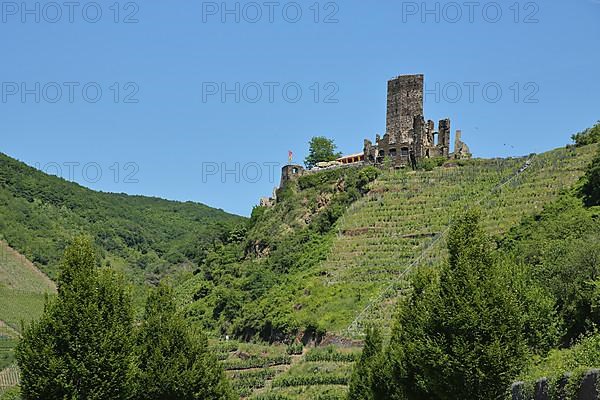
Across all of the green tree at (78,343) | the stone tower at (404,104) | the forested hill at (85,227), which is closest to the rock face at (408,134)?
the stone tower at (404,104)

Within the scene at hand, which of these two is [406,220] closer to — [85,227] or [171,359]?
[171,359]

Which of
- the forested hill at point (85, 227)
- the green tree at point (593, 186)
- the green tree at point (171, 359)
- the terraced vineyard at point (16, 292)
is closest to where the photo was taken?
the green tree at point (171, 359)

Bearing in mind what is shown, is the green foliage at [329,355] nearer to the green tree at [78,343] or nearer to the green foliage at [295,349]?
the green foliage at [295,349]

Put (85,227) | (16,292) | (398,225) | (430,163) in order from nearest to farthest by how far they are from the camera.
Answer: (398,225) → (430,163) → (16,292) → (85,227)

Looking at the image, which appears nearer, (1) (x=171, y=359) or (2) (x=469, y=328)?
(2) (x=469, y=328)

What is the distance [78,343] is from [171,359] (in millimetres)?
5482

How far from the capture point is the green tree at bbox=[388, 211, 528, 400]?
28594 millimetres

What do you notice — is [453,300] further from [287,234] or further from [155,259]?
[155,259]

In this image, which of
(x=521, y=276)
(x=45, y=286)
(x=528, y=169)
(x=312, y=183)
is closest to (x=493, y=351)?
(x=521, y=276)

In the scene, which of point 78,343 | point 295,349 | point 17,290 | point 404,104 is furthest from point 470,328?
point 17,290

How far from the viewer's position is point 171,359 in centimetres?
3416

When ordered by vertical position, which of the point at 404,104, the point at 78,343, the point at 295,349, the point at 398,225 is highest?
the point at 404,104

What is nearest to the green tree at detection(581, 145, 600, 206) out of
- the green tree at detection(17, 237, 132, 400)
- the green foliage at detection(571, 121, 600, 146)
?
the green foliage at detection(571, 121, 600, 146)

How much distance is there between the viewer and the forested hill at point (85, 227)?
132 m
